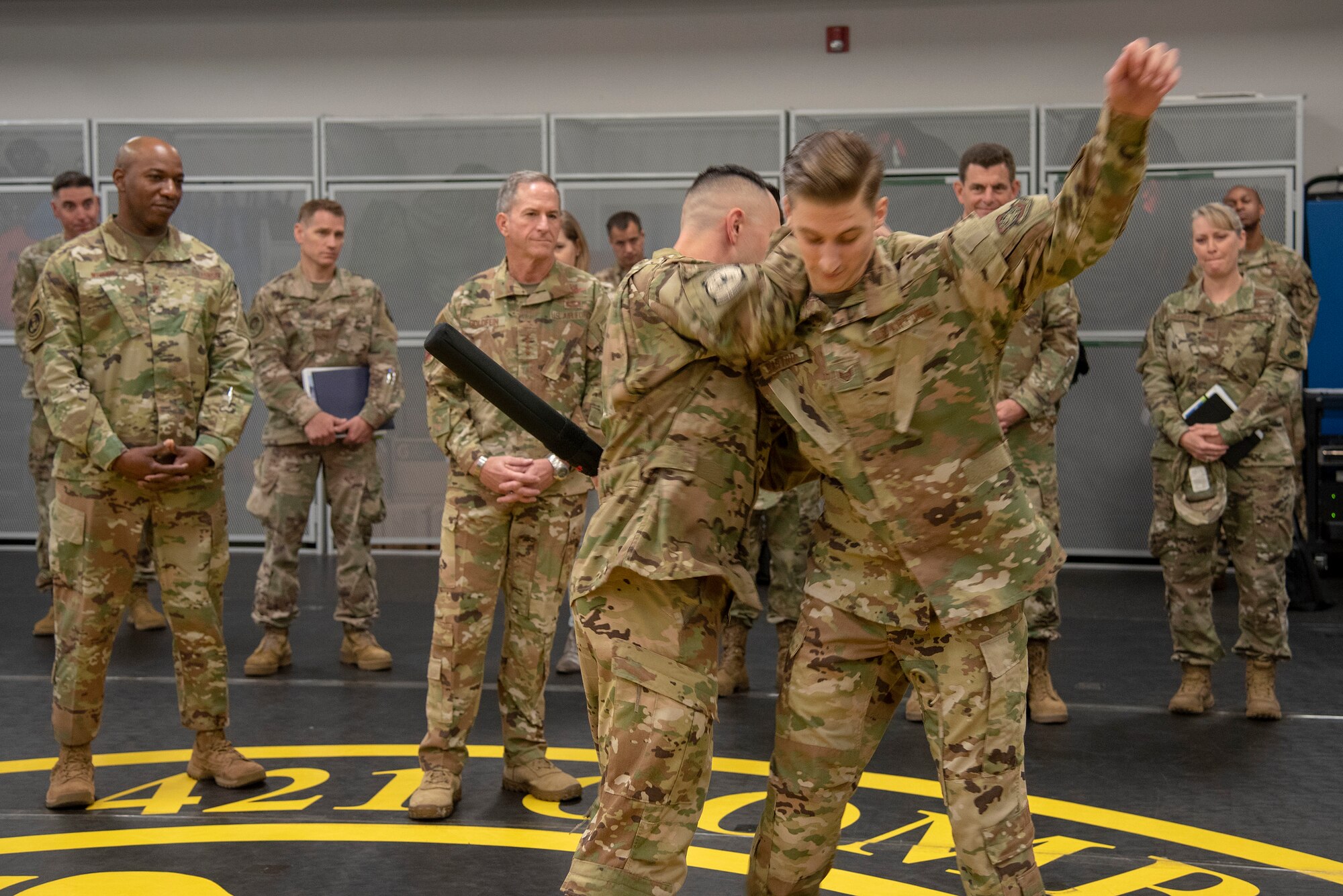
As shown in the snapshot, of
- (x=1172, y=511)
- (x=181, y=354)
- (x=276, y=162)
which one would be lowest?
(x=1172, y=511)

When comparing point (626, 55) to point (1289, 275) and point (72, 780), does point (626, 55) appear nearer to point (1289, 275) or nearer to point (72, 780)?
point (1289, 275)

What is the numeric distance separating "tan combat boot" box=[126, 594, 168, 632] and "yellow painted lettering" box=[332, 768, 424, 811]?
2.83 metres

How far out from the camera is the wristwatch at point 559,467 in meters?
3.92

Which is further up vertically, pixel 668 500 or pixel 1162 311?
pixel 1162 311

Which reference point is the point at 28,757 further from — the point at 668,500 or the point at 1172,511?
the point at 1172,511

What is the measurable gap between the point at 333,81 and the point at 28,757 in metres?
6.54

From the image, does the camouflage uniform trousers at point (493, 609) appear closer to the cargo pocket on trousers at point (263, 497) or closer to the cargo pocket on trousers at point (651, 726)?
the cargo pocket on trousers at point (651, 726)

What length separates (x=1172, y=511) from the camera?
5125 mm

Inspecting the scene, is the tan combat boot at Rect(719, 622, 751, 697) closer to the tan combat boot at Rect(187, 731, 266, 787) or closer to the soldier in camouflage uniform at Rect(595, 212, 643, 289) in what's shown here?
the tan combat boot at Rect(187, 731, 266, 787)

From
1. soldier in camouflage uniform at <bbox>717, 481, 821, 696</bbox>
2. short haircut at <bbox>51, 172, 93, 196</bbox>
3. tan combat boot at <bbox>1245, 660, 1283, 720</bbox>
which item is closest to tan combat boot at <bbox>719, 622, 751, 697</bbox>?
soldier in camouflage uniform at <bbox>717, 481, 821, 696</bbox>

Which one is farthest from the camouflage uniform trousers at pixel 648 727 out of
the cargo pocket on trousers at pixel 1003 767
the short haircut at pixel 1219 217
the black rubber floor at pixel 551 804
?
the short haircut at pixel 1219 217

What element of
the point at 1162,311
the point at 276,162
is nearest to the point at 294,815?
the point at 1162,311

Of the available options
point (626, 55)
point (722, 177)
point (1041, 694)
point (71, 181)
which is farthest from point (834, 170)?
point (626, 55)

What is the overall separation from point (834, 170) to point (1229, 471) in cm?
346
